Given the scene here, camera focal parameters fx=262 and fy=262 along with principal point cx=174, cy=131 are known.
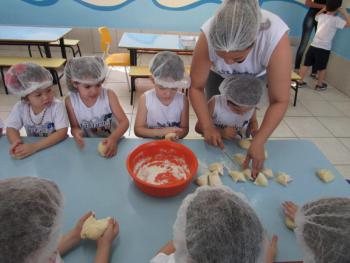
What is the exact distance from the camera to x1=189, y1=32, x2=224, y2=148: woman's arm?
1375 mm

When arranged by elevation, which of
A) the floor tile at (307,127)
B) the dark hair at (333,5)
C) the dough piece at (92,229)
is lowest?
the floor tile at (307,127)

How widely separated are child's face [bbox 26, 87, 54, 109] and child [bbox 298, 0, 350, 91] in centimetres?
387

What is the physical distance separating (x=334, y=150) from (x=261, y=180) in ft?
6.73

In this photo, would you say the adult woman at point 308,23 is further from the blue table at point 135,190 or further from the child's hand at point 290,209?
the child's hand at point 290,209

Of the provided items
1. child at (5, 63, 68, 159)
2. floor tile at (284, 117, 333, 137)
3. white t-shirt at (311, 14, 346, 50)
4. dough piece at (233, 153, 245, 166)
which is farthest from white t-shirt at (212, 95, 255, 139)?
white t-shirt at (311, 14, 346, 50)

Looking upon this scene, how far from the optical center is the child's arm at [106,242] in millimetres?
794

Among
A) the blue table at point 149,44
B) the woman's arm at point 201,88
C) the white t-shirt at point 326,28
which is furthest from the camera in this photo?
the white t-shirt at point 326,28

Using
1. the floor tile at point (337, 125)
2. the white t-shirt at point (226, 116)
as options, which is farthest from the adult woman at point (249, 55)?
the floor tile at point (337, 125)

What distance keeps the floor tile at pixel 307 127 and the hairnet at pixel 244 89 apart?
6.06 ft

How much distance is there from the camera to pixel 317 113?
347 centimetres

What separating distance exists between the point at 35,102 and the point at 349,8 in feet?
14.7

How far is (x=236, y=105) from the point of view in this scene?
1.51m

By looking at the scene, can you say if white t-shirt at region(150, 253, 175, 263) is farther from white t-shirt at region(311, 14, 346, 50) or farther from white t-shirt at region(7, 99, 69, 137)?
white t-shirt at region(311, 14, 346, 50)

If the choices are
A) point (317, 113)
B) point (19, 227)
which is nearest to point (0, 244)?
point (19, 227)
